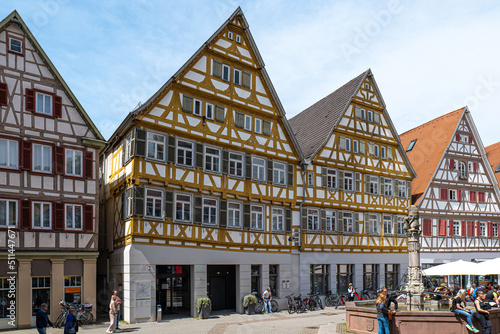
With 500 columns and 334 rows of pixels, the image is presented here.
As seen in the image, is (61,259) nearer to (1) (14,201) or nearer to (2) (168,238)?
(1) (14,201)

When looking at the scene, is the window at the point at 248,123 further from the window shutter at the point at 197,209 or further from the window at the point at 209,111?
the window shutter at the point at 197,209

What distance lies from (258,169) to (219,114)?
12.9 feet

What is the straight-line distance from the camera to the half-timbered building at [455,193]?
38406mm

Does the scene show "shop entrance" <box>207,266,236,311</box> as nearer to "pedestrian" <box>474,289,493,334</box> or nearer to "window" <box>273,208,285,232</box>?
"window" <box>273,208,285,232</box>

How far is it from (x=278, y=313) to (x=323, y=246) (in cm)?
589

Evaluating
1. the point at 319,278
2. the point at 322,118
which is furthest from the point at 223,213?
the point at 322,118

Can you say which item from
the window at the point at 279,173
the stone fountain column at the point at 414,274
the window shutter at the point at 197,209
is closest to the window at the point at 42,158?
the window shutter at the point at 197,209

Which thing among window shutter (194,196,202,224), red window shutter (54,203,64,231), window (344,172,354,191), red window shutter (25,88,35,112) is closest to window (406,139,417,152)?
window (344,172,354,191)

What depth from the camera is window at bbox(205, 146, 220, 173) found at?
2655 cm

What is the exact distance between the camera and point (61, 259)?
22.6 metres

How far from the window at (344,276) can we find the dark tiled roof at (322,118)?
24.5ft

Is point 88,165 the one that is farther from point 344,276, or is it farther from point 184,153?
point 344,276

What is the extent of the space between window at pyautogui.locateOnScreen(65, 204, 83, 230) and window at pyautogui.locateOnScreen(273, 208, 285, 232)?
35.5 ft

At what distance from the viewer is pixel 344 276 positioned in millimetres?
33062
